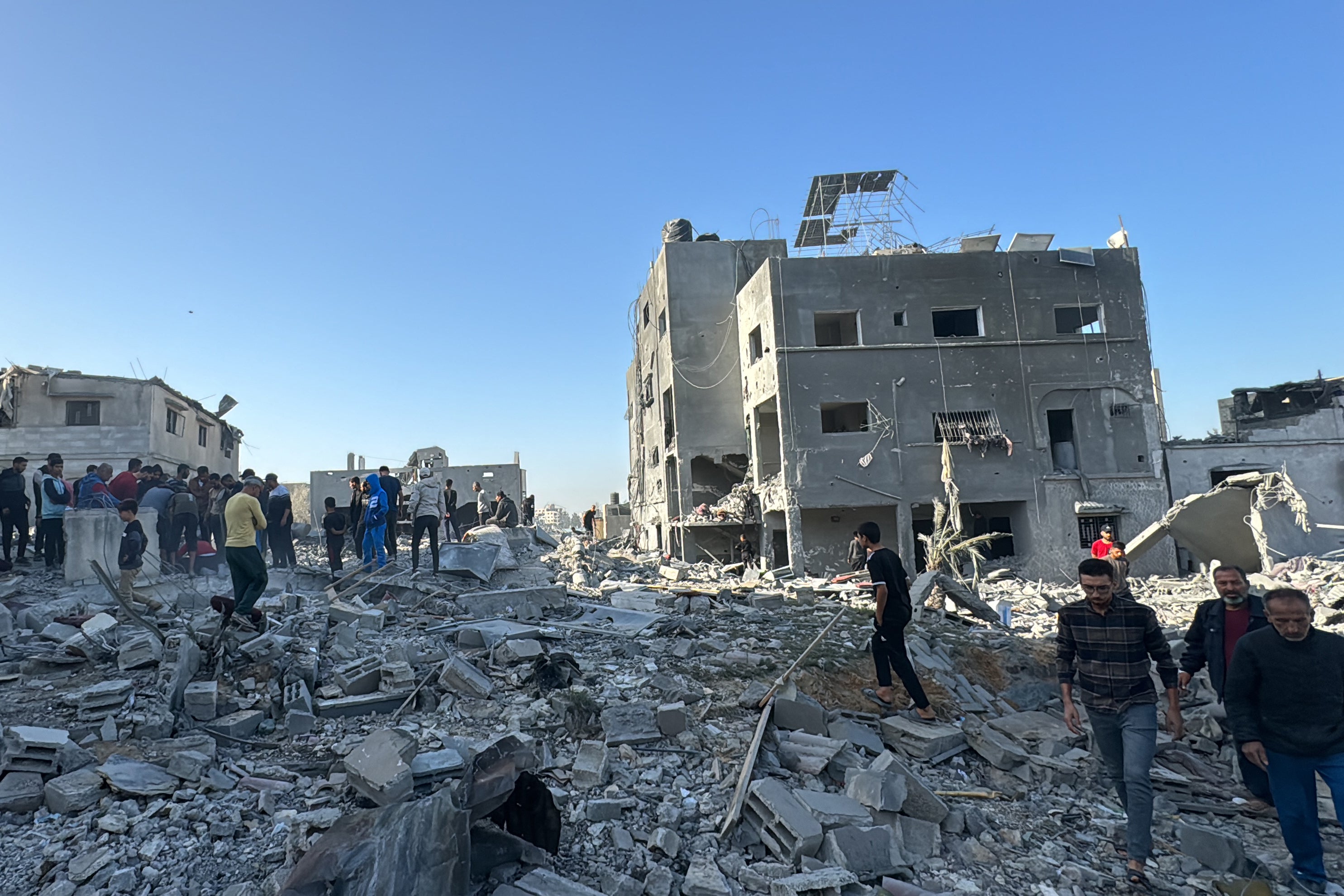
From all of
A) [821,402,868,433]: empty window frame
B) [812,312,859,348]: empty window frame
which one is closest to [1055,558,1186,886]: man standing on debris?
[821,402,868,433]: empty window frame

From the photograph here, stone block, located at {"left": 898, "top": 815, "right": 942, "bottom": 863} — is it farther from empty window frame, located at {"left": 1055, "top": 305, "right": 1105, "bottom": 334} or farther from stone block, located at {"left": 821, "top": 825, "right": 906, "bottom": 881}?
empty window frame, located at {"left": 1055, "top": 305, "right": 1105, "bottom": 334}

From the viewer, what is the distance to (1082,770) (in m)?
5.75

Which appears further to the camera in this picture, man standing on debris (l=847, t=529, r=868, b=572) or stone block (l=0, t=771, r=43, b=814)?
man standing on debris (l=847, t=529, r=868, b=572)

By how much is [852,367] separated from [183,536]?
16.1m

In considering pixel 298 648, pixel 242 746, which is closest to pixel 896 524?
pixel 298 648

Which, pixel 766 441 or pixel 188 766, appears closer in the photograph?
pixel 188 766

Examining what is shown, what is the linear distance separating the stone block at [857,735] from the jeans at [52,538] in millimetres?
11166

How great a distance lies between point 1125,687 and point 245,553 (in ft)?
24.2

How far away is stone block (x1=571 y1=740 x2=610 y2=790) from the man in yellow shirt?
395 centimetres

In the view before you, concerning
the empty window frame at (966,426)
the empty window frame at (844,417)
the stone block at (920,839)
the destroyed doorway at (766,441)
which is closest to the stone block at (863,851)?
the stone block at (920,839)

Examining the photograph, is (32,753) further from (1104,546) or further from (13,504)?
(1104,546)

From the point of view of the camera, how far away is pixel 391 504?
1155cm

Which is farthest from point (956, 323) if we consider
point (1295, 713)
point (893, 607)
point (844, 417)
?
point (1295, 713)

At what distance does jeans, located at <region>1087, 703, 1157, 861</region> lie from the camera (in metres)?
4.01
